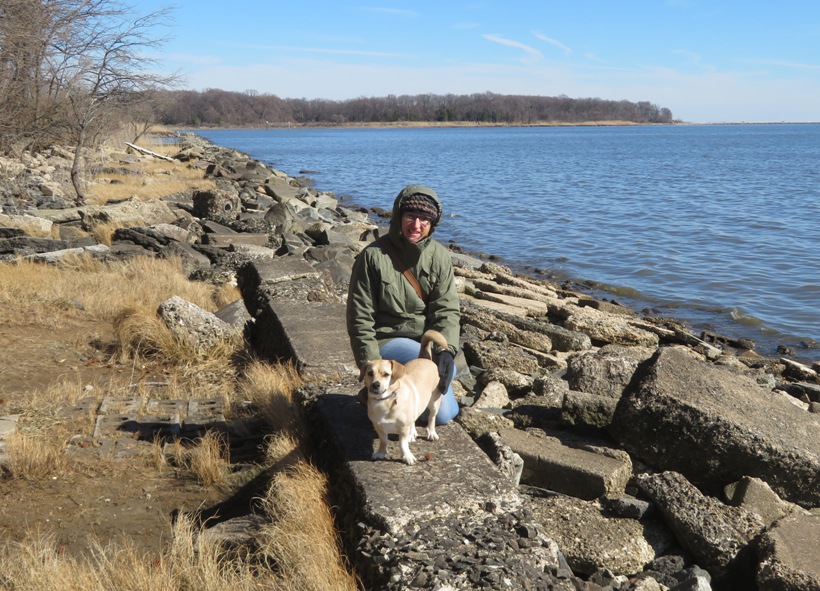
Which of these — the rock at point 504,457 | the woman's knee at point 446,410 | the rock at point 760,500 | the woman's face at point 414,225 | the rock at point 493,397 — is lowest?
the rock at point 493,397

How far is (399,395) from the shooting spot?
407cm

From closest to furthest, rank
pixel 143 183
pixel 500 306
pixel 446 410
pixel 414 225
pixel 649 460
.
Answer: pixel 414 225, pixel 446 410, pixel 649 460, pixel 500 306, pixel 143 183

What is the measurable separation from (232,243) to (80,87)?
727 cm

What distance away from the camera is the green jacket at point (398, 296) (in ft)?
15.2

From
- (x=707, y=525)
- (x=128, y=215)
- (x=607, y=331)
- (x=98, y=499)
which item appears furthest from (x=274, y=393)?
(x=128, y=215)

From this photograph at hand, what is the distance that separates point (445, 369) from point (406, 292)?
584 mm

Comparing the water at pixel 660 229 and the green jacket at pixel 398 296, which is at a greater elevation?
the green jacket at pixel 398 296

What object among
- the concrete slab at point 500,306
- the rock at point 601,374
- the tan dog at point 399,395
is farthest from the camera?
the concrete slab at point 500,306

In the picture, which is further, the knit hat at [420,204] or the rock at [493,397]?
the rock at [493,397]

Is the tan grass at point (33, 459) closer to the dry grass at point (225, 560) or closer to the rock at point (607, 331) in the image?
the dry grass at point (225, 560)

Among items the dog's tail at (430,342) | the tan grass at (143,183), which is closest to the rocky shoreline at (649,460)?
the dog's tail at (430,342)

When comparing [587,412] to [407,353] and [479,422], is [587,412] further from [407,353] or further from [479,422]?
[407,353]

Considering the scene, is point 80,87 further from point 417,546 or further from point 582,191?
point 582,191

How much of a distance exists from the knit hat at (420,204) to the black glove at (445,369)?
0.82m
